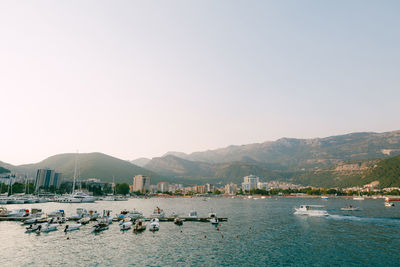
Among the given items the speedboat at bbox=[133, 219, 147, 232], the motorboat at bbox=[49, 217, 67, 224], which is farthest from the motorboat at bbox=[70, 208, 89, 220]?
the speedboat at bbox=[133, 219, 147, 232]

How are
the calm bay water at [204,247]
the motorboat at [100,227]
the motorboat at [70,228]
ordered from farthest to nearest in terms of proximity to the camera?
the motorboat at [100,227], the motorboat at [70,228], the calm bay water at [204,247]

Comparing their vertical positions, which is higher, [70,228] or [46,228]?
[46,228]

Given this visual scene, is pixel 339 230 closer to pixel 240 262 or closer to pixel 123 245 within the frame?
pixel 240 262

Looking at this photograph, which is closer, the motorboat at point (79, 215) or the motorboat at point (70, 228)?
the motorboat at point (70, 228)

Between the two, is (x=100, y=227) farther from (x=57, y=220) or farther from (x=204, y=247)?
(x=204, y=247)

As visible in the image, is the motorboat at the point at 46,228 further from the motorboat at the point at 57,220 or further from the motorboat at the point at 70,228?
the motorboat at the point at 57,220

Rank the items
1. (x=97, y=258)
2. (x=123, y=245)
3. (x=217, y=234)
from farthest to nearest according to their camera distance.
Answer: (x=217, y=234), (x=123, y=245), (x=97, y=258)

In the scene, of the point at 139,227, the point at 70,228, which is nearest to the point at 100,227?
the point at 70,228

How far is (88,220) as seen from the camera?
7894 cm

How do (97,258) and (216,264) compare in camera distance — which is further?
(97,258)

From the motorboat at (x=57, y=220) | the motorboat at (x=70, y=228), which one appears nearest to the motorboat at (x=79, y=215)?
the motorboat at (x=57, y=220)

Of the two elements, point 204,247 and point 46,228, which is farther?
point 46,228

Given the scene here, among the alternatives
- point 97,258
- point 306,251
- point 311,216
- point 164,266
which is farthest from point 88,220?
point 311,216

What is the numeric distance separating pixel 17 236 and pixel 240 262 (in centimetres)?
5302
